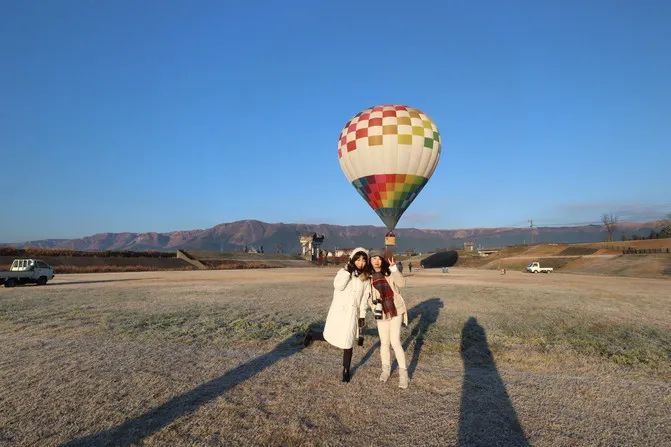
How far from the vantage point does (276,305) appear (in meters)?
17.5

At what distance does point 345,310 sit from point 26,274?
3194 cm

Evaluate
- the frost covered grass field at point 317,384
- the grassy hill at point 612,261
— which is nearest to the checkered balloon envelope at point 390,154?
the frost covered grass field at point 317,384

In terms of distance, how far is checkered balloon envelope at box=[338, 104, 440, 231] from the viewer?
27438 mm

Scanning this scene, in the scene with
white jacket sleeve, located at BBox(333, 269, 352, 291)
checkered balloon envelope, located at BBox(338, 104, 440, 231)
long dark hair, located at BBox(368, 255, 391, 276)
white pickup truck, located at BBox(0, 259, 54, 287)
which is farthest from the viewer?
white pickup truck, located at BBox(0, 259, 54, 287)

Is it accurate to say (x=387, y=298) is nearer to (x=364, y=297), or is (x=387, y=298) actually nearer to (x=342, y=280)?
(x=364, y=297)

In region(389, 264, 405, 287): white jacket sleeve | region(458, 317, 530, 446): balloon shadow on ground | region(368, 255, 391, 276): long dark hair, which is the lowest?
region(458, 317, 530, 446): balloon shadow on ground

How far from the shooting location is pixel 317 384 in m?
7.10

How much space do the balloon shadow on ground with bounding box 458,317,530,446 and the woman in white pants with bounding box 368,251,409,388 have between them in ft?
3.95

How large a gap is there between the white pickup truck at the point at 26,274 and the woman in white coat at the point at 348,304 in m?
31.0

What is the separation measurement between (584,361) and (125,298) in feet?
64.2

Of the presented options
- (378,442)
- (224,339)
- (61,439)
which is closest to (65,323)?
(224,339)

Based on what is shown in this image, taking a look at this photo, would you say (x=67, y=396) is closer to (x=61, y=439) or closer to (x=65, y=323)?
(x=61, y=439)

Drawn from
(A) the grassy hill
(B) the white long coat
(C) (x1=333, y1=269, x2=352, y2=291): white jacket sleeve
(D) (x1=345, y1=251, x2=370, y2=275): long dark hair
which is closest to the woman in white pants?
(D) (x1=345, y1=251, x2=370, y2=275): long dark hair

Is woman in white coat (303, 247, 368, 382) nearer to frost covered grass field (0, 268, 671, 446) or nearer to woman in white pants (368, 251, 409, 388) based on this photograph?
woman in white pants (368, 251, 409, 388)
